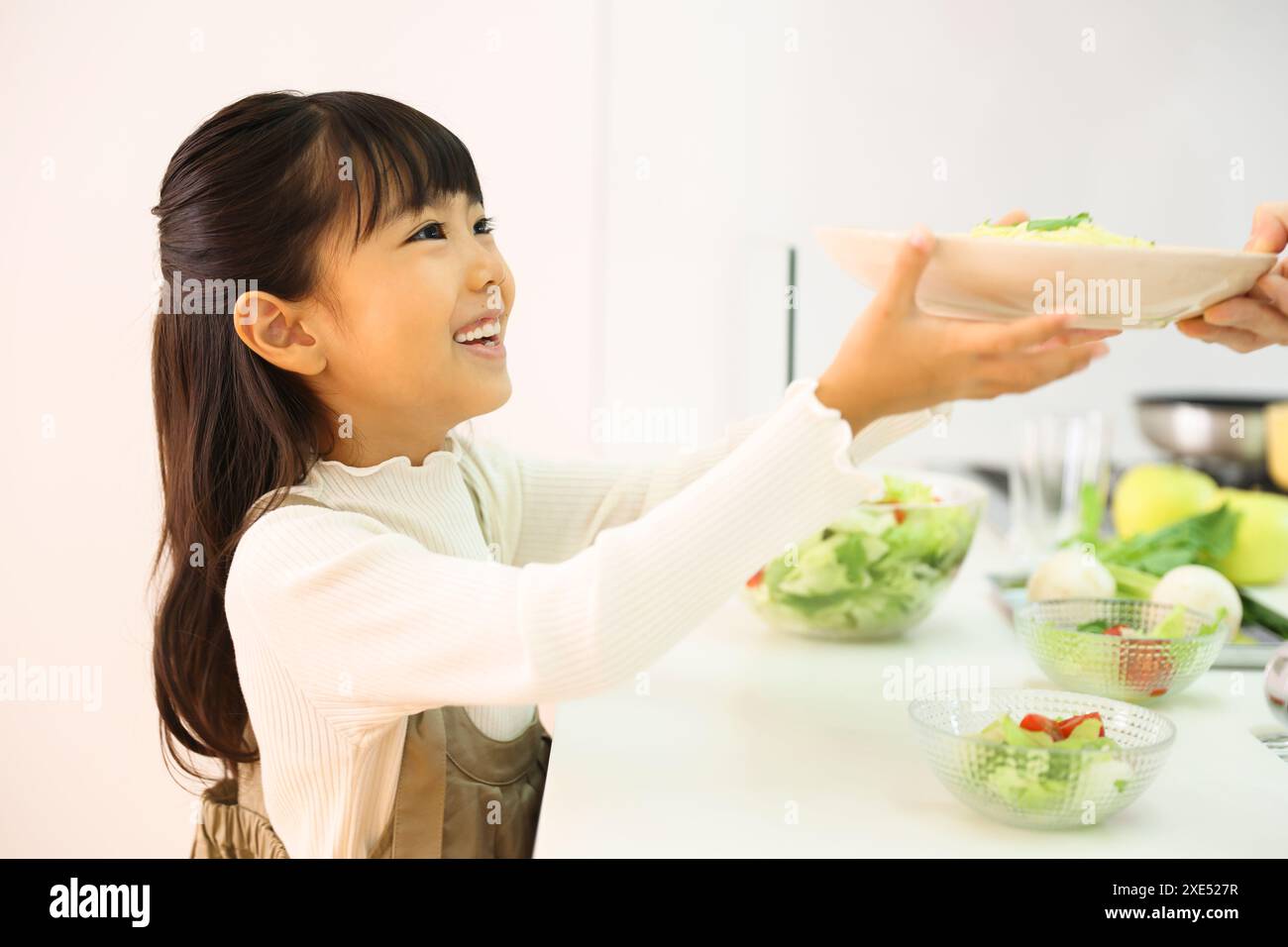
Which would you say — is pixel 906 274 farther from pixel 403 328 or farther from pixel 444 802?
pixel 444 802

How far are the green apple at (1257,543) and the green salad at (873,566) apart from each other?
439 mm

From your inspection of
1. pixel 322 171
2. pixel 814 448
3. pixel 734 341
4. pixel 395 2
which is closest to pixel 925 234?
pixel 814 448

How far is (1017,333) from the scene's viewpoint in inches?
31.6

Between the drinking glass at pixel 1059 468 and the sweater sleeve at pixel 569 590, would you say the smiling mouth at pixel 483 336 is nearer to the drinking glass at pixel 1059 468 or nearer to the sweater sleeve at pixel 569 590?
the sweater sleeve at pixel 569 590

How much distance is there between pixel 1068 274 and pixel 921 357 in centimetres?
13

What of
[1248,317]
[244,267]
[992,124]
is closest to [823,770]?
[1248,317]

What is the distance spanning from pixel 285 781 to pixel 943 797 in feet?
1.75

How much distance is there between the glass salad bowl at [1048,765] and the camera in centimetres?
83

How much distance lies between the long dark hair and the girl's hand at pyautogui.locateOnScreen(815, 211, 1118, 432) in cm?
42

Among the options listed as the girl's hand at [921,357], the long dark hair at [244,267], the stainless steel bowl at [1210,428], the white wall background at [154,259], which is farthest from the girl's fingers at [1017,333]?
the stainless steel bowl at [1210,428]
